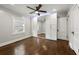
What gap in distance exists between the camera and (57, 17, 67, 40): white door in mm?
6000

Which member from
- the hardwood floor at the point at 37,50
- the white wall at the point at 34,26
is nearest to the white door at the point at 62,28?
the hardwood floor at the point at 37,50

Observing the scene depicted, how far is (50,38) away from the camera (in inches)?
249

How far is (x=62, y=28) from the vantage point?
616 centimetres

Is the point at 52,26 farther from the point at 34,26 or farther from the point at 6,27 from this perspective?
the point at 6,27

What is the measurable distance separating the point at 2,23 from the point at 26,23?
3.09 metres

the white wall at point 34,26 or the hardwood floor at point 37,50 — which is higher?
the white wall at point 34,26

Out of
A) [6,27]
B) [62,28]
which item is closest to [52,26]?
[62,28]

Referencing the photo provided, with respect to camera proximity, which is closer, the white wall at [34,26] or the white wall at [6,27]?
the white wall at [6,27]

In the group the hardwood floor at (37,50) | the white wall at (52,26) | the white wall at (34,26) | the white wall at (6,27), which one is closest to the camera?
the hardwood floor at (37,50)

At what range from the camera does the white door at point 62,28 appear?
6000 millimetres

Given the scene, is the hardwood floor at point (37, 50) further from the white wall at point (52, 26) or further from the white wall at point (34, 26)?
the white wall at point (34, 26)

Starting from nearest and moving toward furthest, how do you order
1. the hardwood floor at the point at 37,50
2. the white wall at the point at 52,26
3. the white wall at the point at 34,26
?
the hardwood floor at the point at 37,50 → the white wall at the point at 52,26 → the white wall at the point at 34,26

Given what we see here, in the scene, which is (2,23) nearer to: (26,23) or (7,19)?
(7,19)
